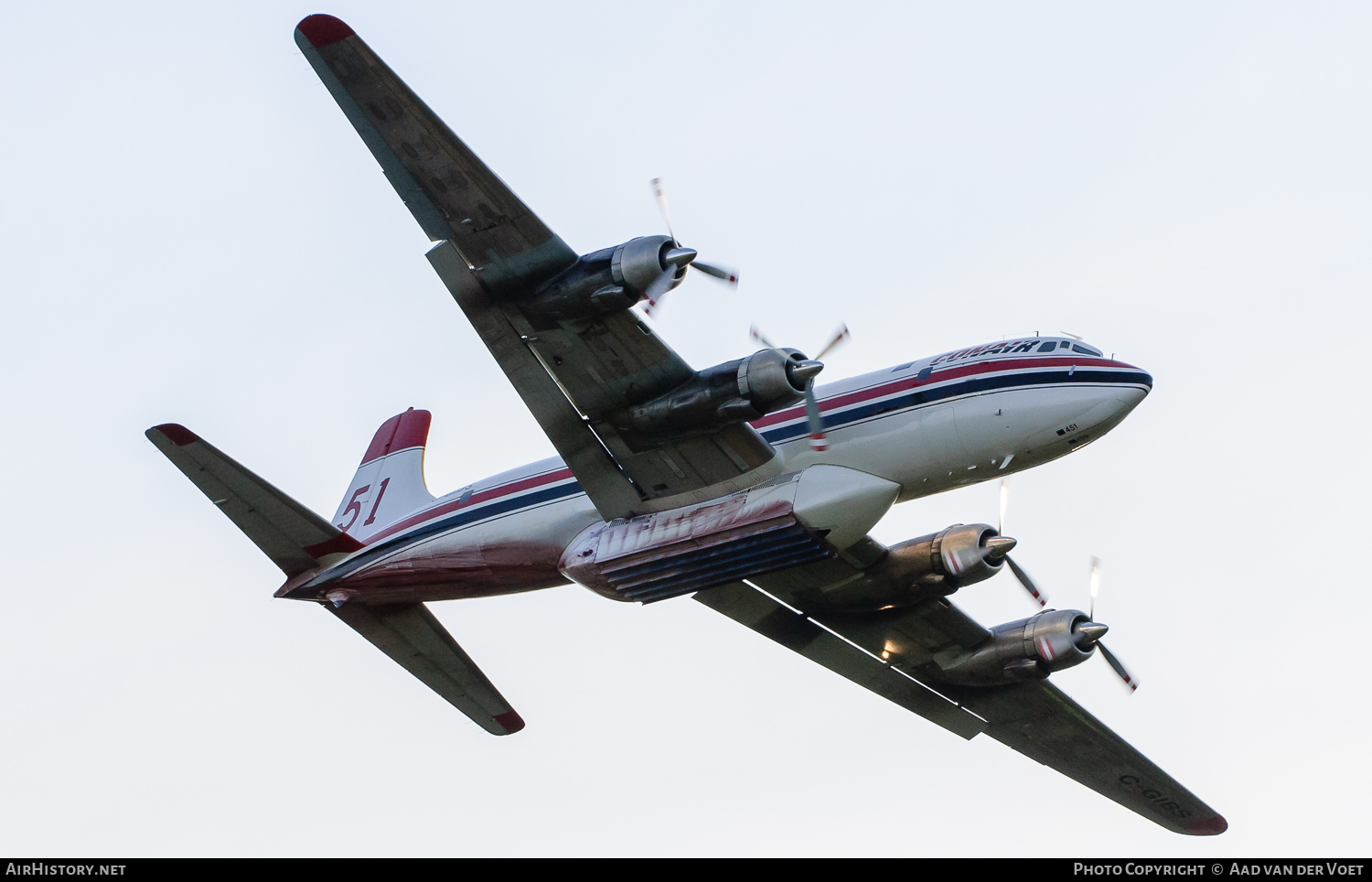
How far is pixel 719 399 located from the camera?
91.2ft

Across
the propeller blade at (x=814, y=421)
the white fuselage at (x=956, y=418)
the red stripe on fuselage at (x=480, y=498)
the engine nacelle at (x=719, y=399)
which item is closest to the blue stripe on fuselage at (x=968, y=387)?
the white fuselage at (x=956, y=418)

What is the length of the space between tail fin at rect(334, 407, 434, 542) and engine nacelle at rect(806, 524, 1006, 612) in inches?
406

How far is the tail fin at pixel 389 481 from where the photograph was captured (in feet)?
117

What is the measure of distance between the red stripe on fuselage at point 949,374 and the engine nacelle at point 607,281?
381 cm

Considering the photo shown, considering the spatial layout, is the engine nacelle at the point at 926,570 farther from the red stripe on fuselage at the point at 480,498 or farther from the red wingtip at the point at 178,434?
the red wingtip at the point at 178,434

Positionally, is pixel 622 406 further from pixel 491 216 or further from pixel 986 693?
pixel 986 693

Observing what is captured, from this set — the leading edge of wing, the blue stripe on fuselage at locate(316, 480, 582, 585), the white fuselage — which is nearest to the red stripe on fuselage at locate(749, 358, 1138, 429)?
the white fuselage

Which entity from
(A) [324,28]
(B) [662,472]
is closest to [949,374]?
(B) [662,472]

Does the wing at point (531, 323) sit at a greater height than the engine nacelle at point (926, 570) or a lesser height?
greater

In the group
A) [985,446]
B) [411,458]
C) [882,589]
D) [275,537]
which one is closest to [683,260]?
[985,446]

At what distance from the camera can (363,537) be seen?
3459cm

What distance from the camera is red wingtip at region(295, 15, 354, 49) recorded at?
25500 millimetres

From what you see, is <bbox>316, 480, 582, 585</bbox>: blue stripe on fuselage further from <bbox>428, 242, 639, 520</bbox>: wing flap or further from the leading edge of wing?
the leading edge of wing
